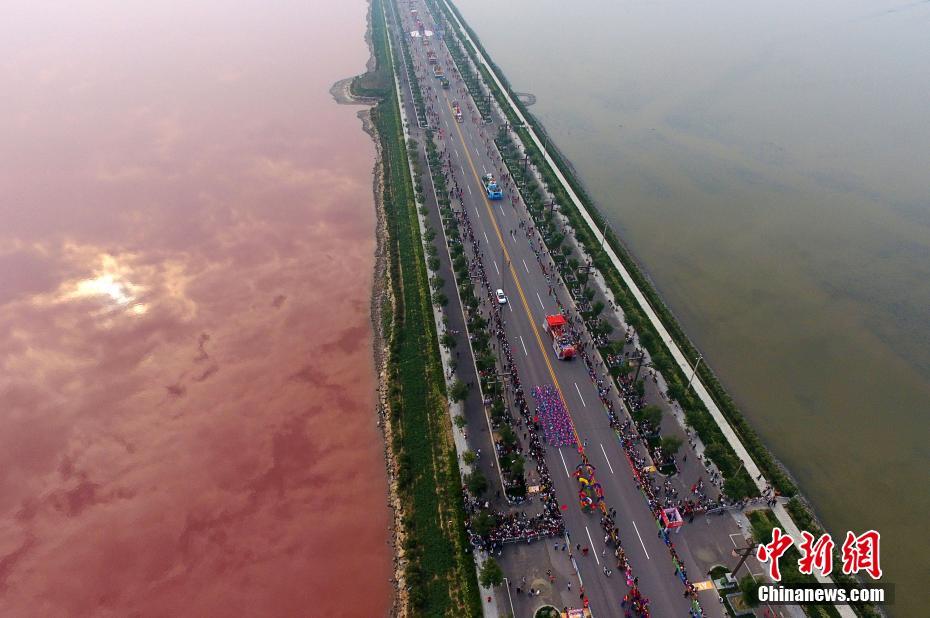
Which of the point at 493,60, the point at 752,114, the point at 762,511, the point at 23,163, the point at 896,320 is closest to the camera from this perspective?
the point at 762,511

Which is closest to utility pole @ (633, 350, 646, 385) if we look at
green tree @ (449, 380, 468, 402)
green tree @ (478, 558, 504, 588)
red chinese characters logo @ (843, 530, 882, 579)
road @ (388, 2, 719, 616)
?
road @ (388, 2, 719, 616)

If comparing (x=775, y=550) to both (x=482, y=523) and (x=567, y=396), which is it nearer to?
(x=482, y=523)

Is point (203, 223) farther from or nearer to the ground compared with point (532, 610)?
farther from the ground

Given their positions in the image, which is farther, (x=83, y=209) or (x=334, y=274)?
(x=83, y=209)

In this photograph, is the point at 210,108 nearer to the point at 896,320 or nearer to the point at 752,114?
the point at 752,114

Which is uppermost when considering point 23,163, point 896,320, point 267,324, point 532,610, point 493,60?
point 493,60

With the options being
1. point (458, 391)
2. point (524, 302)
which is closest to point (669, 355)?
point (524, 302)

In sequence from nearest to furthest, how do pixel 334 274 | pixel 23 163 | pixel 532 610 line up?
pixel 532 610, pixel 334 274, pixel 23 163

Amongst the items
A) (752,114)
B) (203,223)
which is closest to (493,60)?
(752,114)
